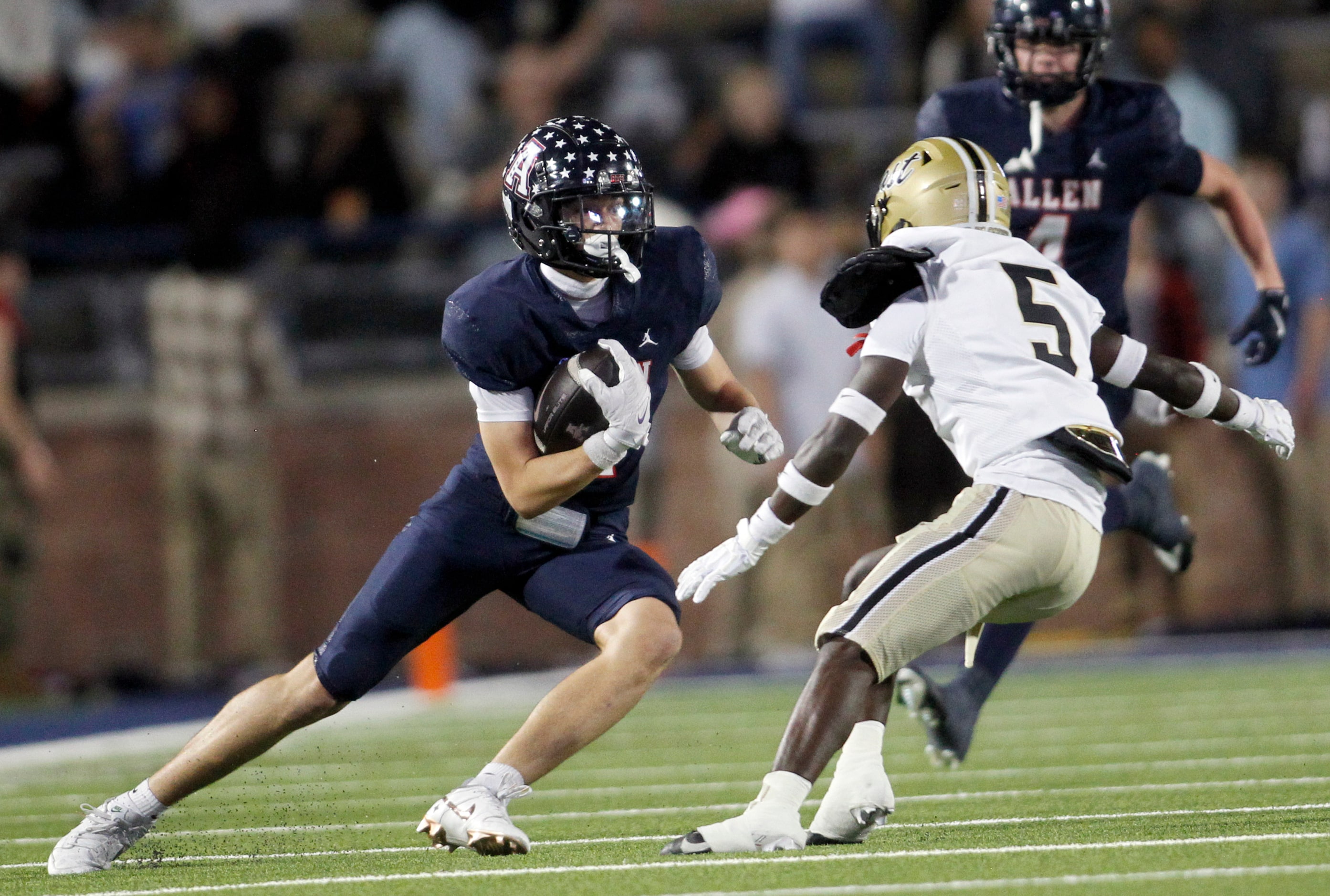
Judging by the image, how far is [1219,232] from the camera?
1098 cm

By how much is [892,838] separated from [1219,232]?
725 cm

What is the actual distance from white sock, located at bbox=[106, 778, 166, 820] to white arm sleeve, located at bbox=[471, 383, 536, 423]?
116 centimetres

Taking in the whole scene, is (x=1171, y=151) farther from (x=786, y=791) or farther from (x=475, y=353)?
(x=786, y=791)

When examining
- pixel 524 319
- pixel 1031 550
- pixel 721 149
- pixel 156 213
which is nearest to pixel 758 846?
pixel 1031 550

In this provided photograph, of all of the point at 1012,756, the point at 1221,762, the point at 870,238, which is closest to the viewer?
the point at 870,238

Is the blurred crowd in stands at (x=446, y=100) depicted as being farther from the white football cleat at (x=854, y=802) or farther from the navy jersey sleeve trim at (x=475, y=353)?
the white football cleat at (x=854, y=802)

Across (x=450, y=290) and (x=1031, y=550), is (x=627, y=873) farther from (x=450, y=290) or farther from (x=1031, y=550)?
(x=450, y=290)

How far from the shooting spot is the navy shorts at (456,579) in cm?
462

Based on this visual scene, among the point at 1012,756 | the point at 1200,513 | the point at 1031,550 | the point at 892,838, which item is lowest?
the point at 1200,513

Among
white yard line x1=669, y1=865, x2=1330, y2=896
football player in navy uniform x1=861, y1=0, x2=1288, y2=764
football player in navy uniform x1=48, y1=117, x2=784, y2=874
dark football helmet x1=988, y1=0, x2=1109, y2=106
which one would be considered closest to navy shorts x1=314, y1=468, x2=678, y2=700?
football player in navy uniform x1=48, y1=117, x2=784, y2=874

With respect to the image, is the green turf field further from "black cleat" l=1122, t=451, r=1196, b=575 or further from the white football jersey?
the white football jersey

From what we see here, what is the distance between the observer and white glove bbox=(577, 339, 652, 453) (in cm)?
436

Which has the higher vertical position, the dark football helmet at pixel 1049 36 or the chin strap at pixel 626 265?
the dark football helmet at pixel 1049 36

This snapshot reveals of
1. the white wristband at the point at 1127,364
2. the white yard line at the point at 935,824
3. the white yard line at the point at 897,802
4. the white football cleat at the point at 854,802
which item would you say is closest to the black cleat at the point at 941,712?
the white yard line at the point at 897,802
